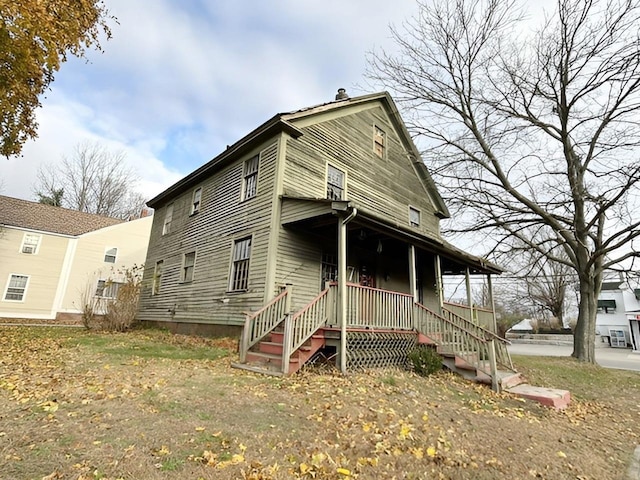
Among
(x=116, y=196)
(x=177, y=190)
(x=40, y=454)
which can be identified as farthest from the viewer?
(x=116, y=196)

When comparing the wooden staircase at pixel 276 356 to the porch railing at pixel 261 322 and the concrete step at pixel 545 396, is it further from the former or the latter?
the concrete step at pixel 545 396

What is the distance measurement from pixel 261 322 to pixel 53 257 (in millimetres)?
21956

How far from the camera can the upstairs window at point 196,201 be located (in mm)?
14361

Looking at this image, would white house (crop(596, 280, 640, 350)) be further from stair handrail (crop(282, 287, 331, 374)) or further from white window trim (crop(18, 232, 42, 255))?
white window trim (crop(18, 232, 42, 255))

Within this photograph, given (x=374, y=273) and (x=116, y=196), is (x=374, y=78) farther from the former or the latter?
(x=116, y=196)

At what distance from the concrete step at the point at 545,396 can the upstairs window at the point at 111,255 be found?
83.5 feet

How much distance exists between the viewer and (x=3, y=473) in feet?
8.72

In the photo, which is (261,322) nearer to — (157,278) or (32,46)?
(32,46)

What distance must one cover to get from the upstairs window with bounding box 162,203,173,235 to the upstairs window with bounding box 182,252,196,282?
301 centimetres

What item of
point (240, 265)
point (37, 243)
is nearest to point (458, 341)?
point (240, 265)

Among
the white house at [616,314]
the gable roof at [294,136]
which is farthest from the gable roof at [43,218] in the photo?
the white house at [616,314]

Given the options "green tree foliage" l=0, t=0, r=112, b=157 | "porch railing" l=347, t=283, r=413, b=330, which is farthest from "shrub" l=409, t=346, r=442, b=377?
"green tree foliage" l=0, t=0, r=112, b=157

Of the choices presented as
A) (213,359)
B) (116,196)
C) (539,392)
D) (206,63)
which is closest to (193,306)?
(213,359)

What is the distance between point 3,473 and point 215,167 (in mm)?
11851
